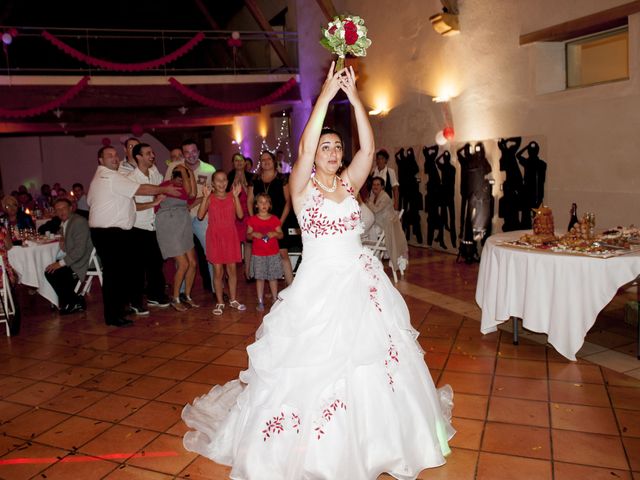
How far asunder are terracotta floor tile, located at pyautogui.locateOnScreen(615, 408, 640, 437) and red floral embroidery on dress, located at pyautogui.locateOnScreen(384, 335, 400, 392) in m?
1.31

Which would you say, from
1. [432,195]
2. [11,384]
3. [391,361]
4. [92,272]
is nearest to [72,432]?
[11,384]

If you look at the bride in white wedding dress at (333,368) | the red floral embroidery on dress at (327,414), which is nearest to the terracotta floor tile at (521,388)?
the bride in white wedding dress at (333,368)

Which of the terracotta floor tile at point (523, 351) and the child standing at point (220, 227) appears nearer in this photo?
the terracotta floor tile at point (523, 351)

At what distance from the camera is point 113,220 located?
5.20 metres

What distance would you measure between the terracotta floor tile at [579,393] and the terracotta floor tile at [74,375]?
3.26 meters

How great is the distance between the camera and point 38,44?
55.3 feet

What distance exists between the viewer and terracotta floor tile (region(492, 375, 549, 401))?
11.2 feet

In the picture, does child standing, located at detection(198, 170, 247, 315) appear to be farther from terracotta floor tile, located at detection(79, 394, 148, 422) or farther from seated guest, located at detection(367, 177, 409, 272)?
terracotta floor tile, located at detection(79, 394, 148, 422)

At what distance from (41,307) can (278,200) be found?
3.11 meters

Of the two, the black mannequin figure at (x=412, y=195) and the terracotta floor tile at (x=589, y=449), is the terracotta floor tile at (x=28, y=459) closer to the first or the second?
the terracotta floor tile at (x=589, y=449)

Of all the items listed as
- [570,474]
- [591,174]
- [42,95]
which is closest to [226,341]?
[570,474]

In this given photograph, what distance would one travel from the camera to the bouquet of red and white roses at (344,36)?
251cm

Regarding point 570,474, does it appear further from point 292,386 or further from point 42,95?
point 42,95

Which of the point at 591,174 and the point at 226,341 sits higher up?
the point at 591,174
